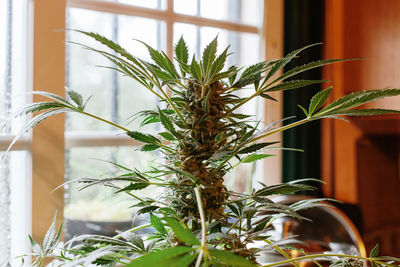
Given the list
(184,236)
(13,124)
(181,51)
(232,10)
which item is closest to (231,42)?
(232,10)

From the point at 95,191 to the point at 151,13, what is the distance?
63cm

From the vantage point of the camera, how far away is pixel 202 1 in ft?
5.40

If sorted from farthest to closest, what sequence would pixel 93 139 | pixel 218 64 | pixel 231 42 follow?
pixel 231 42
pixel 93 139
pixel 218 64

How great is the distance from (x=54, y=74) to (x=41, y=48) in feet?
0.25

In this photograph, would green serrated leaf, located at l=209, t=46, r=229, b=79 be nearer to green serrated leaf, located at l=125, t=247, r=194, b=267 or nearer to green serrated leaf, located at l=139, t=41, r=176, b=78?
green serrated leaf, located at l=139, t=41, r=176, b=78

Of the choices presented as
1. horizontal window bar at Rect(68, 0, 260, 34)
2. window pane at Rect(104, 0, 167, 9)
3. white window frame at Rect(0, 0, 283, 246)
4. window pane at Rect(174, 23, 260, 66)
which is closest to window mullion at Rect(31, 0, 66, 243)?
white window frame at Rect(0, 0, 283, 246)

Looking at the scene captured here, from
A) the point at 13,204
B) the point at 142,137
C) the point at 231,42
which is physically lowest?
the point at 13,204

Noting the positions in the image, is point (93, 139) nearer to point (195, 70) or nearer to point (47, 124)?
point (47, 124)

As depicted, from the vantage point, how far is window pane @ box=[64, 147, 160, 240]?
139 cm

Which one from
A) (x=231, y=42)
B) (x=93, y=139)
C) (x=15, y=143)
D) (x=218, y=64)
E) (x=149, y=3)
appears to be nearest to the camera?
(x=218, y=64)

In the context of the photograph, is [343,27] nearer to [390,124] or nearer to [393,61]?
[393,61]

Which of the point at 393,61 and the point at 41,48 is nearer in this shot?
the point at 41,48

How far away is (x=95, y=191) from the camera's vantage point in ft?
4.83

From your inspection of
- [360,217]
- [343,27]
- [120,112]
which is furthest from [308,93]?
[120,112]
